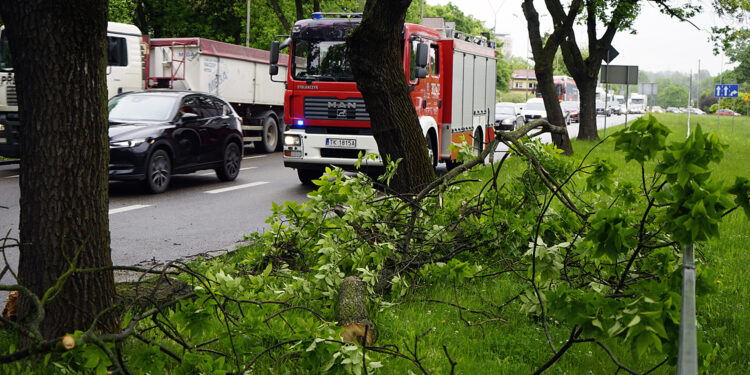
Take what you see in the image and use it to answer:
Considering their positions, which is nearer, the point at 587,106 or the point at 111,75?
the point at 111,75

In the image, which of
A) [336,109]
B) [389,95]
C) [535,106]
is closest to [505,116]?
[535,106]

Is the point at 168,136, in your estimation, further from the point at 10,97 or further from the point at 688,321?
the point at 688,321

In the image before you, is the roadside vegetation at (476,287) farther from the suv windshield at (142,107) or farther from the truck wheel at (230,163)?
the truck wheel at (230,163)

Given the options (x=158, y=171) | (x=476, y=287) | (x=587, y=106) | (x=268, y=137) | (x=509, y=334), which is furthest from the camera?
(x=587, y=106)

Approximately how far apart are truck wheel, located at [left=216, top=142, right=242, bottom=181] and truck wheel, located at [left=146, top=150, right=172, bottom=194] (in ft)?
5.70

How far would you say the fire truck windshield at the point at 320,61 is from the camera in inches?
546

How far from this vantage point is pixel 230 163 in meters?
15.2

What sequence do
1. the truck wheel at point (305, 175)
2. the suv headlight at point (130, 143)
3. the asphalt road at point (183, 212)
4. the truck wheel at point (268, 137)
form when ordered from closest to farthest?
the asphalt road at point (183, 212) → the suv headlight at point (130, 143) → the truck wheel at point (305, 175) → the truck wheel at point (268, 137)

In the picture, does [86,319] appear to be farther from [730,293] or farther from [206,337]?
[730,293]

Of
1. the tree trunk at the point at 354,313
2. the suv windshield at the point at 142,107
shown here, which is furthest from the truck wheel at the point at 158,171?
the tree trunk at the point at 354,313

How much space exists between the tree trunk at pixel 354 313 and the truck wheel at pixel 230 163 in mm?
10497

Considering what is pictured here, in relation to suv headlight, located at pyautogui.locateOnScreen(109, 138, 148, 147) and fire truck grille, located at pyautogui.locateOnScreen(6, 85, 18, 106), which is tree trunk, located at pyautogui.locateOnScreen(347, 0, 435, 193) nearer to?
suv headlight, located at pyautogui.locateOnScreen(109, 138, 148, 147)

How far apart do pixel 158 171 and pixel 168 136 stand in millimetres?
618

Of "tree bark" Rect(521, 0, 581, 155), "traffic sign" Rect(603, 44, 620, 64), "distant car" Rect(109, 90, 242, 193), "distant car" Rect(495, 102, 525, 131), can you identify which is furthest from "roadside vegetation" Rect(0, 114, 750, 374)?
"distant car" Rect(495, 102, 525, 131)
